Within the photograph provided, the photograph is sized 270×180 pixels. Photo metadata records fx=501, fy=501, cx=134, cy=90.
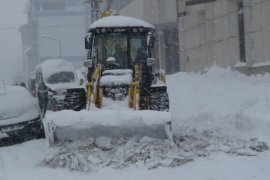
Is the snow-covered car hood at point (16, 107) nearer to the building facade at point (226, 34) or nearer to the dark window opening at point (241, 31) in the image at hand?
the building facade at point (226, 34)

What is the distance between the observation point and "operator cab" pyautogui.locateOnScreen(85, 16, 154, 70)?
1141 cm

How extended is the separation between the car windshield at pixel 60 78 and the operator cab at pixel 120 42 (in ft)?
26.7

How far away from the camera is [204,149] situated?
29.1 ft

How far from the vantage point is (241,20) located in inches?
782

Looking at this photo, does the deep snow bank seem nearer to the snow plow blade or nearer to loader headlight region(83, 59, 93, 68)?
the snow plow blade

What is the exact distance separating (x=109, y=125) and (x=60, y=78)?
1109cm

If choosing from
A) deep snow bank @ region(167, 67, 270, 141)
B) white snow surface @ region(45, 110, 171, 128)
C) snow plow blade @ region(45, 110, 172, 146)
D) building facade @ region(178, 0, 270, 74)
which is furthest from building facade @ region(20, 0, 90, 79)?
white snow surface @ region(45, 110, 171, 128)

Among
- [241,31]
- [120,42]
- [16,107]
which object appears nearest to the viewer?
[16,107]

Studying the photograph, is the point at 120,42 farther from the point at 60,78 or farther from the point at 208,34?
the point at 208,34

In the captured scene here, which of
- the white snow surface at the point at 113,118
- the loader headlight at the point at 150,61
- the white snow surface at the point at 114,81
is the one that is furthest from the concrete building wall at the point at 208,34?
the white snow surface at the point at 113,118

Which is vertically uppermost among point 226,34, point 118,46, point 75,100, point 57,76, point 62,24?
point 62,24

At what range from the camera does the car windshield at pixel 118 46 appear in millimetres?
11508

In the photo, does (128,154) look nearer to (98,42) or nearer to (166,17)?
(98,42)

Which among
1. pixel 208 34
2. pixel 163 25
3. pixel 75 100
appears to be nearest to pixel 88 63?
pixel 75 100
